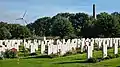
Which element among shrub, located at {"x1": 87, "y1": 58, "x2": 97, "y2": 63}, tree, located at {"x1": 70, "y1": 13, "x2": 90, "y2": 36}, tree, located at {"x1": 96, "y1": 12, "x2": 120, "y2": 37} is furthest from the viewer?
tree, located at {"x1": 70, "y1": 13, "x2": 90, "y2": 36}

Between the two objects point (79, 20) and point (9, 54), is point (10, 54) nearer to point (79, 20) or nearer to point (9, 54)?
point (9, 54)

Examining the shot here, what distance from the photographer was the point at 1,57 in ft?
93.6

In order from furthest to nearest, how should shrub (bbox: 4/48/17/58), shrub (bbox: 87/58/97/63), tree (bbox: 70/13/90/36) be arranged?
tree (bbox: 70/13/90/36)
shrub (bbox: 4/48/17/58)
shrub (bbox: 87/58/97/63)

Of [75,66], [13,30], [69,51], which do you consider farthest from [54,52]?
[13,30]

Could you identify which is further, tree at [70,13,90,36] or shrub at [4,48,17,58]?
tree at [70,13,90,36]

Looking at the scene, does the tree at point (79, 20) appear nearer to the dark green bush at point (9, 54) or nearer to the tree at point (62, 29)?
the tree at point (62, 29)

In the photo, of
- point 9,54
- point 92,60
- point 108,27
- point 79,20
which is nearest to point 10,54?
point 9,54

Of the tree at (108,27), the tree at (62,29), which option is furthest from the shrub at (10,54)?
the tree at (62,29)

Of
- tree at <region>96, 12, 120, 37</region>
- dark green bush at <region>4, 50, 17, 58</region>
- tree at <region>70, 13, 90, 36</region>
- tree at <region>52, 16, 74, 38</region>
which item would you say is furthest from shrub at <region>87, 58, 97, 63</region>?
tree at <region>70, 13, 90, 36</region>

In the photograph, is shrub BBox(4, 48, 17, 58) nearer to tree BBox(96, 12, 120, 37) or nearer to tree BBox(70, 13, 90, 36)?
tree BBox(96, 12, 120, 37)

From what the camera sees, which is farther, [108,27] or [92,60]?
[108,27]

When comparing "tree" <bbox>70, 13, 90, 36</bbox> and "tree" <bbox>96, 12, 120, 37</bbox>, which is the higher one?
"tree" <bbox>70, 13, 90, 36</bbox>

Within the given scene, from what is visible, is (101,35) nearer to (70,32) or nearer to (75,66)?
(70,32)

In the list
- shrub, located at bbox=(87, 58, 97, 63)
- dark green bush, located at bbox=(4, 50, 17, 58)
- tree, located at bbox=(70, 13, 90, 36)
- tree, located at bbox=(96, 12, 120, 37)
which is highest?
tree, located at bbox=(70, 13, 90, 36)
